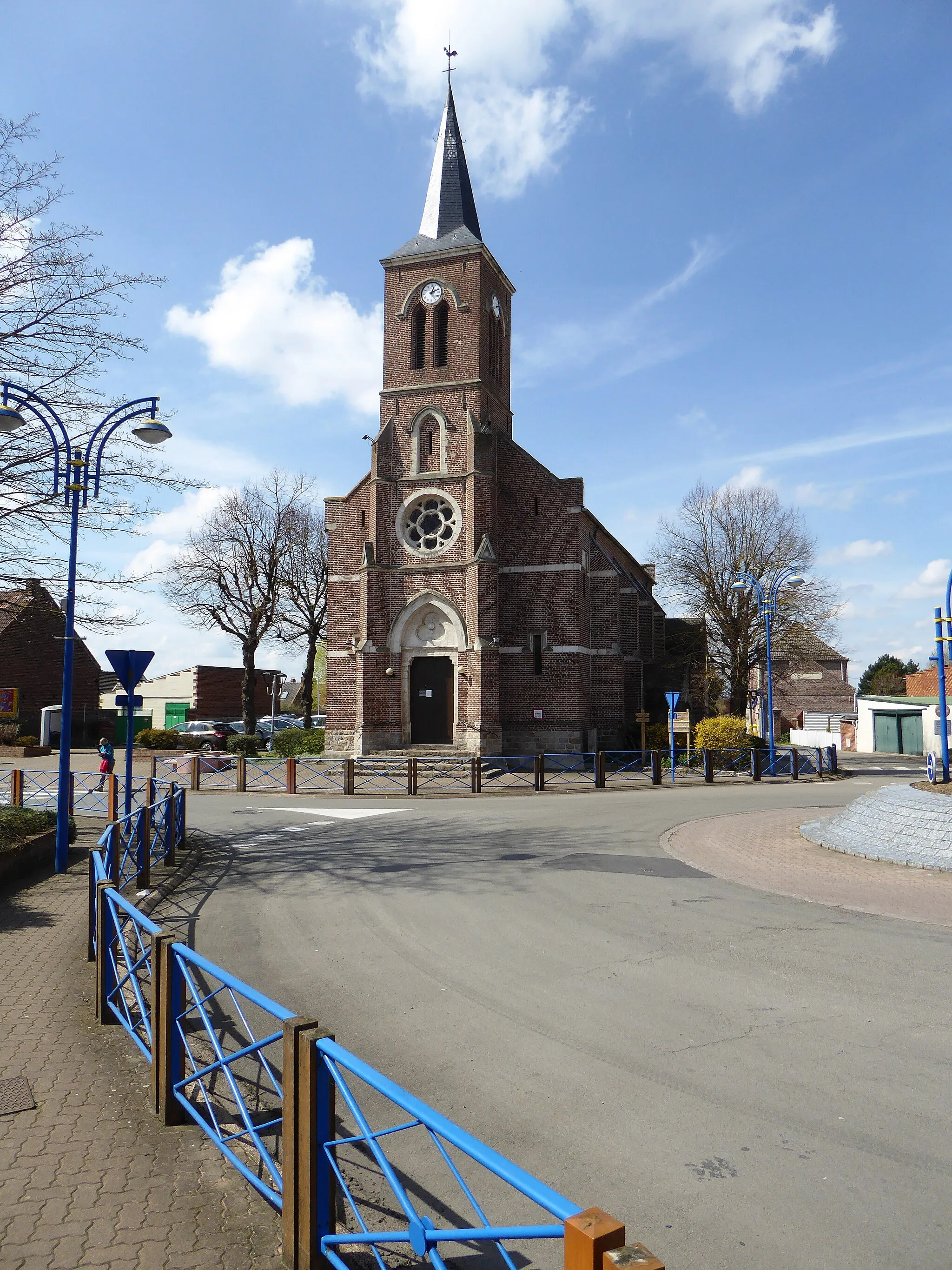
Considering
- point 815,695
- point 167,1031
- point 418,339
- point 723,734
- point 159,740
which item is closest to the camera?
point 167,1031

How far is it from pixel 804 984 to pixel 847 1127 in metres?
2.15

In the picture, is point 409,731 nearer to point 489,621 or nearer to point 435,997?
point 489,621

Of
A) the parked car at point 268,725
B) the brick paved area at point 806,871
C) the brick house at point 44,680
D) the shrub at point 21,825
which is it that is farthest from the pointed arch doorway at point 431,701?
the brick house at point 44,680

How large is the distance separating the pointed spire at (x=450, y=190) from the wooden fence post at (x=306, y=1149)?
30.3 metres

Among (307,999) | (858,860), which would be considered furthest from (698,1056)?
(858,860)

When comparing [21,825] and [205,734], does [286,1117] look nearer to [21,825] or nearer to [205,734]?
[21,825]

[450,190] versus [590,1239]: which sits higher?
[450,190]

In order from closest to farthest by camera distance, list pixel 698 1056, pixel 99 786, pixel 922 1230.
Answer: pixel 922 1230
pixel 698 1056
pixel 99 786

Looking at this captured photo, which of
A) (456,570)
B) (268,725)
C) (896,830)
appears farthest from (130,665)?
(268,725)

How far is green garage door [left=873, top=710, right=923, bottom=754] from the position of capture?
135 ft

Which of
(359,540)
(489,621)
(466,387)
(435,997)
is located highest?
(466,387)

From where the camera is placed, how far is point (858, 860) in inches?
420

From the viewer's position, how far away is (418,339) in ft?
94.4

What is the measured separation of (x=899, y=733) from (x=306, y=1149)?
4510 cm
